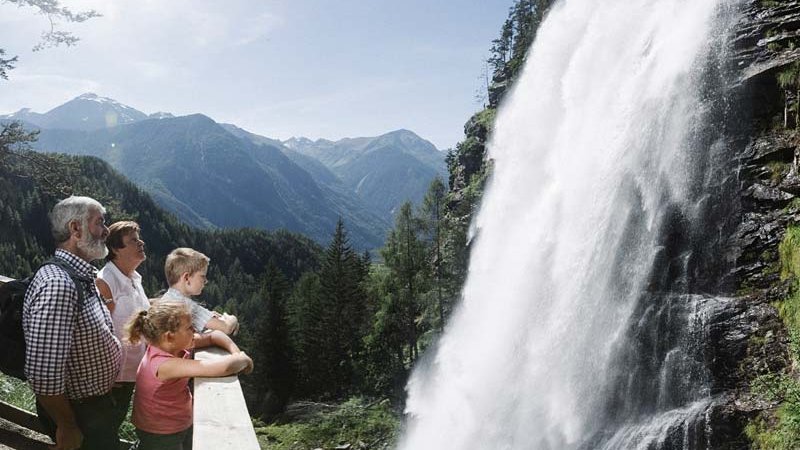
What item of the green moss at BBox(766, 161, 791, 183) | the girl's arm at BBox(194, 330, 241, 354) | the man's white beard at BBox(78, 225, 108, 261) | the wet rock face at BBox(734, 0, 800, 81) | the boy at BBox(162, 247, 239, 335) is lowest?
the girl's arm at BBox(194, 330, 241, 354)

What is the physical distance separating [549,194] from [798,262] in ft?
28.2

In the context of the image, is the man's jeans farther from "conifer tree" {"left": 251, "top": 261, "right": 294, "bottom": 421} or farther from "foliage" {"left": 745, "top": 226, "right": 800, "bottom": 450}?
"conifer tree" {"left": 251, "top": 261, "right": 294, "bottom": 421}

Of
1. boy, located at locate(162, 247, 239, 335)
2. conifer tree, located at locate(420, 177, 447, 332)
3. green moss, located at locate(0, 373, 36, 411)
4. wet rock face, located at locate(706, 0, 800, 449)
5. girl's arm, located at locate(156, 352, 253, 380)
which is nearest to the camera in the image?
girl's arm, located at locate(156, 352, 253, 380)

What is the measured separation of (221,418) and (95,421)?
5.98ft

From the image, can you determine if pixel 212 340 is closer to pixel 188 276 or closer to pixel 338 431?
pixel 188 276

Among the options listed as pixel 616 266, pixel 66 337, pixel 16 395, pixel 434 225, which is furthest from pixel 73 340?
pixel 434 225

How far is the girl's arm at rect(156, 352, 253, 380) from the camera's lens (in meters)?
2.83

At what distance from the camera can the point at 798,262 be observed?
11.1 meters

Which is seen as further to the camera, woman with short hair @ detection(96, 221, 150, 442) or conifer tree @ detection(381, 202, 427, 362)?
conifer tree @ detection(381, 202, 427, 362)

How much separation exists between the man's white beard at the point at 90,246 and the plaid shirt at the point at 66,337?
0.08m

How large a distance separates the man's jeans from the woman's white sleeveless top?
8.7 inches

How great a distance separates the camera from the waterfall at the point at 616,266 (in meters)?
12.4

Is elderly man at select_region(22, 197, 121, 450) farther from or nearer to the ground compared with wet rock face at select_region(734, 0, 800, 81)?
nearer to the ground

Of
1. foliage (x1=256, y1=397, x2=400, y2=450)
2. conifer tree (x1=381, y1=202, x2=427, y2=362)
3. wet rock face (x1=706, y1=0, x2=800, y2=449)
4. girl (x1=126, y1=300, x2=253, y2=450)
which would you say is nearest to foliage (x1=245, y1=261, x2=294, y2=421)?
conifer tree (x1=381, y1=202, x2=427, y2=362)
